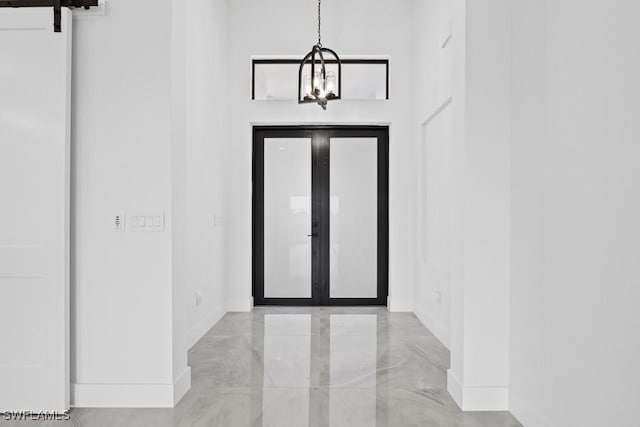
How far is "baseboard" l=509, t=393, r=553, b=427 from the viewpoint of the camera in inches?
92.5

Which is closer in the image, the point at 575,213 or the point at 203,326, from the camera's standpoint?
the point at 575,213

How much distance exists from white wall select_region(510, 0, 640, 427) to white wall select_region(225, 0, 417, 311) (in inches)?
108

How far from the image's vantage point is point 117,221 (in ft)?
9.11

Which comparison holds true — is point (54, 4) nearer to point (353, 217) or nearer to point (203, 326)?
point (203, 326)

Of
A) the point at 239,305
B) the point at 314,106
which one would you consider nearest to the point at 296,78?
the point at 314,106

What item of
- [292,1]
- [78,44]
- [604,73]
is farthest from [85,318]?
[292,1]

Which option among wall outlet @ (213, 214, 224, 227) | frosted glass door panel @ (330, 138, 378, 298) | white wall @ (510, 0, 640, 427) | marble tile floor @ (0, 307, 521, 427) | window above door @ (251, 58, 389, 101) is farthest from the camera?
frosted glass door panel @ (330, 138, 378, 298)

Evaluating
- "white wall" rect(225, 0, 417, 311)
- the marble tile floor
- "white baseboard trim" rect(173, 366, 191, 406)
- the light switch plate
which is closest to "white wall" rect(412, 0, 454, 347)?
"white wall" rect(225, 0, 417, 311)

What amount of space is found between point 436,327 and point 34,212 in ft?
11.4

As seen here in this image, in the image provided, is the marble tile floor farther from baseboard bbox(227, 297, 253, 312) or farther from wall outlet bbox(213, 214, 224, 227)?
wall outlet bbox(213, 214, 224, 227)

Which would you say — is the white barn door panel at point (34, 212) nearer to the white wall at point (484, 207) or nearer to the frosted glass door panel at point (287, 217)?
the white wall at point (484, 207)

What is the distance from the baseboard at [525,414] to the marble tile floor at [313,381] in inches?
2.5

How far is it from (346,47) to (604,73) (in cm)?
397

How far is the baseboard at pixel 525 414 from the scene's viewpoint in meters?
2.35
